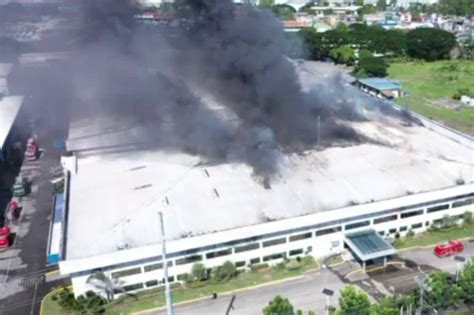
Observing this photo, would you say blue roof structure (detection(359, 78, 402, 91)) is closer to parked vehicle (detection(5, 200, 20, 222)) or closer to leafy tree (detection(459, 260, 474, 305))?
leafy tree (detection(459, 260, 474, 305))

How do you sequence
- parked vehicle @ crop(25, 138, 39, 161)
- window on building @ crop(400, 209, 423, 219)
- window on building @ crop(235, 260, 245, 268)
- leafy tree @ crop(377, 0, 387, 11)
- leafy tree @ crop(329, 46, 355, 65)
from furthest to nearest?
leafy tree @ crop(377, 0, 387, 11) < leafy tree @ crop(329, 46, 355, 65) < parked vehicle @ crop(25, 138, 39, 161) < window on building @ crop(400, 209, 423, 219) < window on building @ crop(235, 260, 245, 268)

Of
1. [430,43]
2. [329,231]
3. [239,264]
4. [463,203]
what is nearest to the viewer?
[239,264]

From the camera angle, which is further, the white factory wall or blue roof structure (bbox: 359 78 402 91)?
blue roof structure (bbox: 359 78 402 91)

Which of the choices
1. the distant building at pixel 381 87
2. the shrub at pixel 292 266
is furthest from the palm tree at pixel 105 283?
the distant building at pixel 381 87

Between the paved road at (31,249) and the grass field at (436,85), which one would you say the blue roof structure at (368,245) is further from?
the grass field at (436,85)

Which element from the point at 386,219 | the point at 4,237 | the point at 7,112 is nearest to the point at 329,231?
the point at 386,219

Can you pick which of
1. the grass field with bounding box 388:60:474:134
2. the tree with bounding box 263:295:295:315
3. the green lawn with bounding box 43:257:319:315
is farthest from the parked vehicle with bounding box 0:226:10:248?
the grass field with bounding box 388:60:474:134

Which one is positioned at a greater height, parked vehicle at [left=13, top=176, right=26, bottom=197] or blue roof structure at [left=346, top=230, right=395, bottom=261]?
parked vehicle at [left=13, top=176, right=26, bottom=197]

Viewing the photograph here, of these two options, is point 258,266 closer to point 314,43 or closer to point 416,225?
point 416,225
